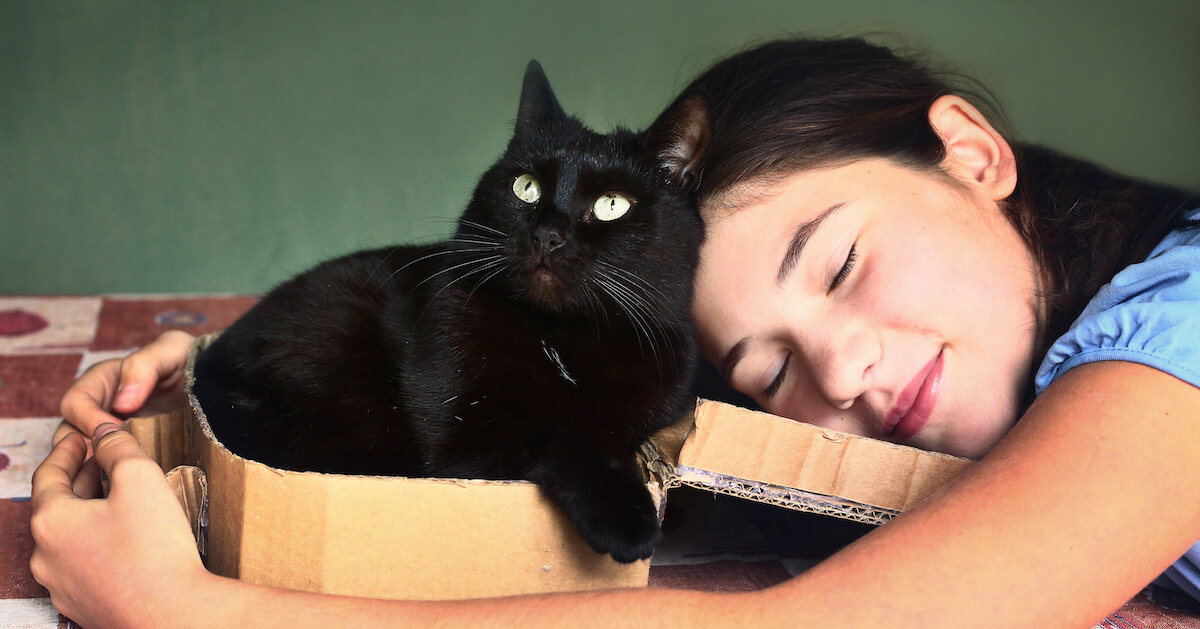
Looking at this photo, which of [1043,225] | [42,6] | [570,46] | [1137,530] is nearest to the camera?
[1137,530]

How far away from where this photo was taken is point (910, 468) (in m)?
0.80

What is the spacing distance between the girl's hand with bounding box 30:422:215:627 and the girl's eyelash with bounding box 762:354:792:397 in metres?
0.69

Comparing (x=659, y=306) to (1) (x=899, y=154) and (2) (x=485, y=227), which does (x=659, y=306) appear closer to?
(2) (x=485, y=227)

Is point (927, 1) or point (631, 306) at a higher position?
point (927, 1)

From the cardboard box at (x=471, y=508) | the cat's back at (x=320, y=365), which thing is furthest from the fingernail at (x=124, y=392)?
the cardboard box at (x=471, y=508)

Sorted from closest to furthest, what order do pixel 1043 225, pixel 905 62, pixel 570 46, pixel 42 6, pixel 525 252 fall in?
pixel 525 252, pixel 1043 225, pixel 905 62, pixel 42 6, pixel 570 46

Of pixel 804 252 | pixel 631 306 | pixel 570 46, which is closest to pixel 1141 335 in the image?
pixel 804 252

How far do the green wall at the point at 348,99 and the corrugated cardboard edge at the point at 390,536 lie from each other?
151 cm

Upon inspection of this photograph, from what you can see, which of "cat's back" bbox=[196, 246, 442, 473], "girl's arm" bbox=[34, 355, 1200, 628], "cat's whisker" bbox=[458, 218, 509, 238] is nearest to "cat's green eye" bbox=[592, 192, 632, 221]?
"cat's whisker" bbox=[458, 218, 509, 238]

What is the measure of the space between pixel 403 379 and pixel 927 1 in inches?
84.1

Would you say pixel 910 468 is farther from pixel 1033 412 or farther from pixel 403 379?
pixel 403 379

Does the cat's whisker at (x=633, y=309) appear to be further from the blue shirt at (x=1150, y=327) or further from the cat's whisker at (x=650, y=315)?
the blue shirt at (x=1150, y=327)

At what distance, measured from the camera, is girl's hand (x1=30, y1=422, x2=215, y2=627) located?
696mm

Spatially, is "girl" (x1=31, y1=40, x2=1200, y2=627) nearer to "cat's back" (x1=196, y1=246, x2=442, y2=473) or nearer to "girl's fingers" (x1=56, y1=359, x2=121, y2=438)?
"girl's fingers" (x1=56, y1=359, x2=121, y2=438)
